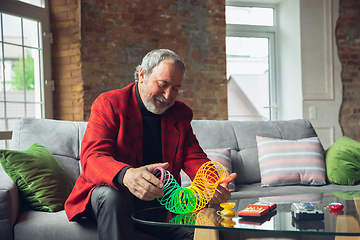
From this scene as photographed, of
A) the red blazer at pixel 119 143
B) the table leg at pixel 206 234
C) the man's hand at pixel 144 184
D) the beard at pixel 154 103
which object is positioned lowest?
the table leg at pixel 206 234

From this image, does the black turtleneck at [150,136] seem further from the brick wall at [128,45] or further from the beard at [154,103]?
the brick wall at [128,45]

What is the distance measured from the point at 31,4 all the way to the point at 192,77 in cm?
192

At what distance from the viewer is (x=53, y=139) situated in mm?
2264

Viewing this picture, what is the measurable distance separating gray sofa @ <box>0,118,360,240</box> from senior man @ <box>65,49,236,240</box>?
0.19m

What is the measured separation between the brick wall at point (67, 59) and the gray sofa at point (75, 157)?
136 cm

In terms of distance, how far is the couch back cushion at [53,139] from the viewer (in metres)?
2.22

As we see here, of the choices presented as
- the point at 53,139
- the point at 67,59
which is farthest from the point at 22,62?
the point at 53,139

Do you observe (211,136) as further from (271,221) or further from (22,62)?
(22,62)

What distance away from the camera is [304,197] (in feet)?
5.89

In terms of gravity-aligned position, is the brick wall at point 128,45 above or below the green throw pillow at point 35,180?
above

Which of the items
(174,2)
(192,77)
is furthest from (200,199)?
(174,2)

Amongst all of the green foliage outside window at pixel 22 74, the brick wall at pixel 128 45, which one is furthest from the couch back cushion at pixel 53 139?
the green foliage outside window at pixel 22 74

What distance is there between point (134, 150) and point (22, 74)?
2.56 meters

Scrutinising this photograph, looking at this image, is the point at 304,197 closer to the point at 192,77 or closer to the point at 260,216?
the point at 260,216
